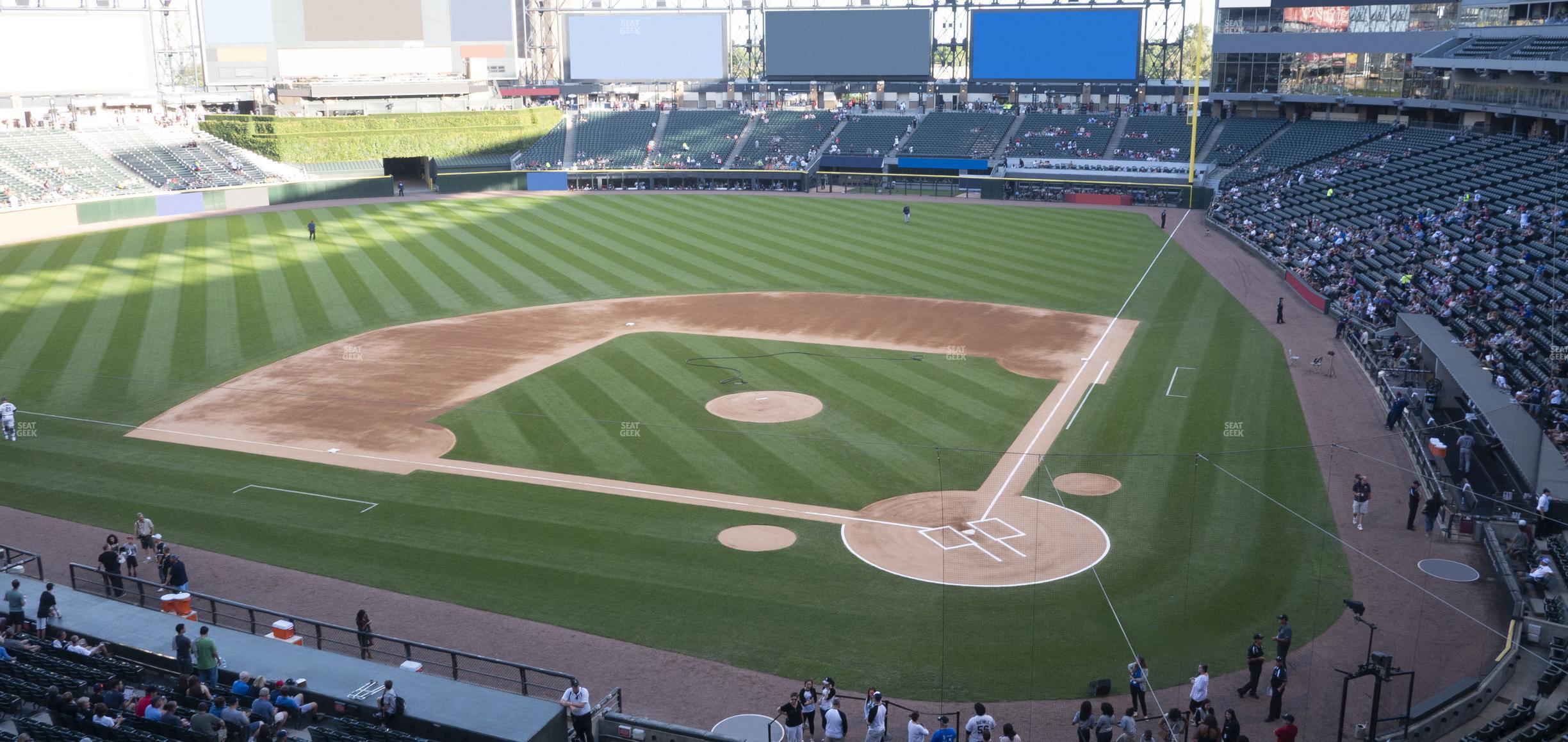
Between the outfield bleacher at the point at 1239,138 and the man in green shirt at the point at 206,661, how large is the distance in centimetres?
6377

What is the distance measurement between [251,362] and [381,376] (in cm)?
454

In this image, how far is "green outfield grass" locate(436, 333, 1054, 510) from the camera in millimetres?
24047

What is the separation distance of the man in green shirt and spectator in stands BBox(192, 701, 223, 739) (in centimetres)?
191

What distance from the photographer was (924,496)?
74.2 ft

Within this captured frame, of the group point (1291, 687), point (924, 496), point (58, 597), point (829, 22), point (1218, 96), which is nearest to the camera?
point (1291, 687)

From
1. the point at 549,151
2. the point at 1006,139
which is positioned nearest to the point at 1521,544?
the point at 1006,139

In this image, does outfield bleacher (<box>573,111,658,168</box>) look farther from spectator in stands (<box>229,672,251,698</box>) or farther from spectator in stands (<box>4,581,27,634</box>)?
spectator in stands (<box>229,672,251,698</box>)

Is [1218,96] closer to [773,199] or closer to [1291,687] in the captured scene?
[773,199]

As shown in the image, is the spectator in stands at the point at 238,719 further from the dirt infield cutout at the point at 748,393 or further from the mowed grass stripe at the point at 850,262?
the mowed grass stripe at the point at 850,262

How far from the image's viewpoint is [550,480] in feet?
78.6

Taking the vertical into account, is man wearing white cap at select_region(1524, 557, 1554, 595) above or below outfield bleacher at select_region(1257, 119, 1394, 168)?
below

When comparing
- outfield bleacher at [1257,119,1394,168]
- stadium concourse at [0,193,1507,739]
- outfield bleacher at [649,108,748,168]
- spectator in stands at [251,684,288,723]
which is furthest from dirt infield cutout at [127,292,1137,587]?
outfield bleacher at [649,108,748,168]

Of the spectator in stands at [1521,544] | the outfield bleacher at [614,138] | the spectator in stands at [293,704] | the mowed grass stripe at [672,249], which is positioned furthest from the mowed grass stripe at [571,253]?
the spectator in stands at [1521,544]

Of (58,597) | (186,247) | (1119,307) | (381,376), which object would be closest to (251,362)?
(381,376)
